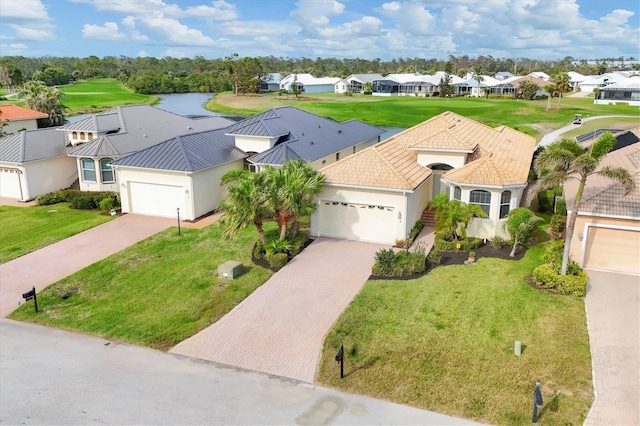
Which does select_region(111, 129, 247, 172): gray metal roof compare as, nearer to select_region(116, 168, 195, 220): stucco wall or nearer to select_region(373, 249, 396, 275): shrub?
select_region(116, 168, 195, 220): stucco wall

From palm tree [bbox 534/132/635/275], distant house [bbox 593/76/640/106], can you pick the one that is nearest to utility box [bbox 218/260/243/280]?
palm tree [bbox 534/132/635/275]

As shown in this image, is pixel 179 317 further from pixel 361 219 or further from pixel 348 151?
pixel 348 151

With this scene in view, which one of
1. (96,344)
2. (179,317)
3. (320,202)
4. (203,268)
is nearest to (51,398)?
(96,344)

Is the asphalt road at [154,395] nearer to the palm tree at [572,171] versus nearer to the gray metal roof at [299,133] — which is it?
the palm tree at [572,171]

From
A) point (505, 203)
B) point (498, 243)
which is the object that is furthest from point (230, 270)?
point (505, 203)

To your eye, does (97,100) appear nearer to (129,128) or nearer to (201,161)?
(129,128)

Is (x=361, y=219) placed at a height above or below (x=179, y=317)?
above

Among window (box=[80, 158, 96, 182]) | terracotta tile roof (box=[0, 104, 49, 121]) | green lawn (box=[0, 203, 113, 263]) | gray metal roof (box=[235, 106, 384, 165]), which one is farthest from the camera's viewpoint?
terracotta tile roof (box=[0, 104, 49, 121])
